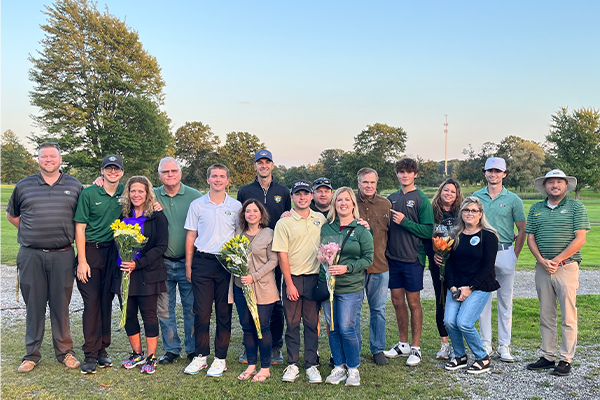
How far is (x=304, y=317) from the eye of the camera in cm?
521

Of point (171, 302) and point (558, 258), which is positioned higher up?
point (558, 258)

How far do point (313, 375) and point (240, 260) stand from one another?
1.66 m

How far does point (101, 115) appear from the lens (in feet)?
128

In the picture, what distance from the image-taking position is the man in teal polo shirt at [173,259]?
5.72 m

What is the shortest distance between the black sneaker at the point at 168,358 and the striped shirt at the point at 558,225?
17.1 feet

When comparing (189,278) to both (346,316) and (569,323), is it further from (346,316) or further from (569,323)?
(569,323)

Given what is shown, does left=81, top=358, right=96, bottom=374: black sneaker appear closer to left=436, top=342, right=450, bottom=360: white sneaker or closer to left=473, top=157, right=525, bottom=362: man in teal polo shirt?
left=436, top=342, right=450, bottom=360: white sneaker

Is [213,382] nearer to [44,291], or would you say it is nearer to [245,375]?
[245,375]

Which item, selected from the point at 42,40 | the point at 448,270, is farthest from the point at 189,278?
the point at 42,40

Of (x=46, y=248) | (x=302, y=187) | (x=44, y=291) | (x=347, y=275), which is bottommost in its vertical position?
(x=44, y=291)

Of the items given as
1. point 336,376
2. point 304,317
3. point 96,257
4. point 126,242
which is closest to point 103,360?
point 96,257

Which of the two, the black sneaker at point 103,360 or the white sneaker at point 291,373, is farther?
the black sneaker at point 103,360

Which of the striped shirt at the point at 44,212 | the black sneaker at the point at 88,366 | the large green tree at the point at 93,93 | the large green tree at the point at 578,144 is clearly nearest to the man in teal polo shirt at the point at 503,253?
the black sneaker at the point at 88,366

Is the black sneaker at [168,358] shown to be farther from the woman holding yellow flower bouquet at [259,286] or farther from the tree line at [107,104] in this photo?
the tree line at [107,104]
